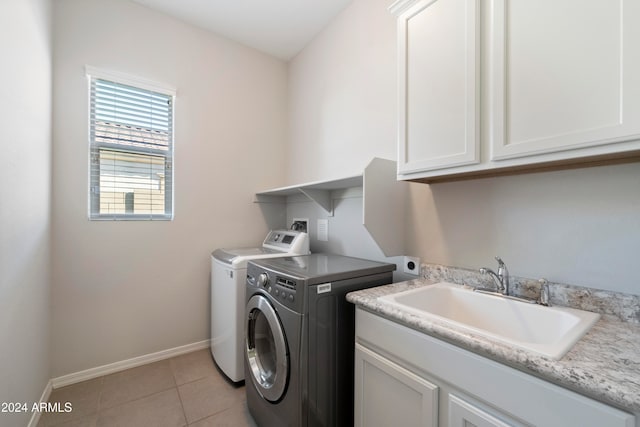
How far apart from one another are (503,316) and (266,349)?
124cm

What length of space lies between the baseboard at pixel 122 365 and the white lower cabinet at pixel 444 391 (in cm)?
179

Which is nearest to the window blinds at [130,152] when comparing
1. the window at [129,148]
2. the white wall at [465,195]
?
the window at [129,148]

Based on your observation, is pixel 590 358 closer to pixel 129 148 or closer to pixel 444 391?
pixel 444 391

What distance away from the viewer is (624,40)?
0.73 m

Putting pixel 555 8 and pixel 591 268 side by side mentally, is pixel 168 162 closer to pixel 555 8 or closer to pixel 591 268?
pixel 555 8

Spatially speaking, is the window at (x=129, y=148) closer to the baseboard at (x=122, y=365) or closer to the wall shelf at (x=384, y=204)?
the baseboard at (x=122, y=365)

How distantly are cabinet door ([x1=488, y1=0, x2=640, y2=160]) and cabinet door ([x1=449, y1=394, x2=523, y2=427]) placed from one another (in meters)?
0.82

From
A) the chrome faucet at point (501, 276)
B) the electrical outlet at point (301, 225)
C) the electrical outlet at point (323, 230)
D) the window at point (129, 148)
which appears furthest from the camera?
the electrical outlet at point (301, 225)

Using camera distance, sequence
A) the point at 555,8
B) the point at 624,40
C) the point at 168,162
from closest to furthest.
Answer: the point at 624,40, the point at 555,8, the point at 168,162

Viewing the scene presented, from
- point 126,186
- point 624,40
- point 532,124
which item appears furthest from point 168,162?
point 624,40

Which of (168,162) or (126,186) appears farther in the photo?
(168,162)

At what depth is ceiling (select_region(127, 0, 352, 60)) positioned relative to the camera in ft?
6.97

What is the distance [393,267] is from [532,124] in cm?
94

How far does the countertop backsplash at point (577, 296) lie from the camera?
0.91 metres
